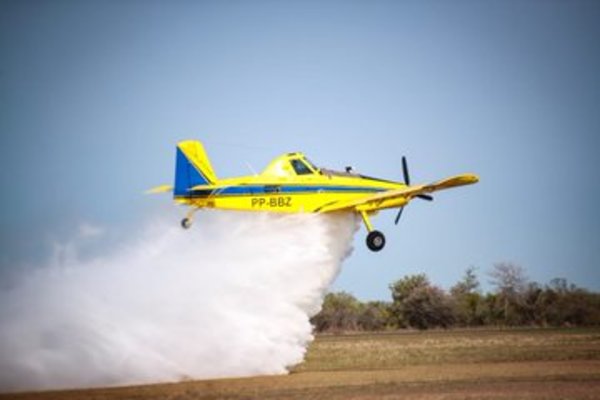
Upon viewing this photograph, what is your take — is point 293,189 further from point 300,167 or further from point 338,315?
point 338,315

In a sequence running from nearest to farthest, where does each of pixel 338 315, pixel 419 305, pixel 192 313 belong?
pixel 192 313, pixel 419 305, pixel 338 315

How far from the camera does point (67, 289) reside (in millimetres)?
29016

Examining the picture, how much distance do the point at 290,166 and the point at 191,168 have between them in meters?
4.10

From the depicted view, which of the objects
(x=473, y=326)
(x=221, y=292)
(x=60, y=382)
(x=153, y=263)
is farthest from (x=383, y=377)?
(x=473, y=326)

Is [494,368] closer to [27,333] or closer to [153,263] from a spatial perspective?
[153,263]

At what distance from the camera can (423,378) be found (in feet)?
100

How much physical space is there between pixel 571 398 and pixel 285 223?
43.1 feet

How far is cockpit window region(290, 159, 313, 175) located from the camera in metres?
32.8

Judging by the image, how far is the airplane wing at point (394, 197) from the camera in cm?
3359

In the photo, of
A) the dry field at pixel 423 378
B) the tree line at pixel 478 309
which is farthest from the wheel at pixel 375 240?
the tree line at pixel 478 309

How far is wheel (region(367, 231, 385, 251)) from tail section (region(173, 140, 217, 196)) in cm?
705

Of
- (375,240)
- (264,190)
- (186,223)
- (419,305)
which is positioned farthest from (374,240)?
(419,305)

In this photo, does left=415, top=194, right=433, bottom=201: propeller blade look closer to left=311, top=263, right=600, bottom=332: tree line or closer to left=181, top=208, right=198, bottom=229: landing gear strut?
left=181, top=208, right=198, bottom=229: landing gear strut

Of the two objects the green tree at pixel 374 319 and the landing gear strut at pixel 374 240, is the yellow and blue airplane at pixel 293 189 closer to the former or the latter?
the landing gear strut at pixel 374 240
